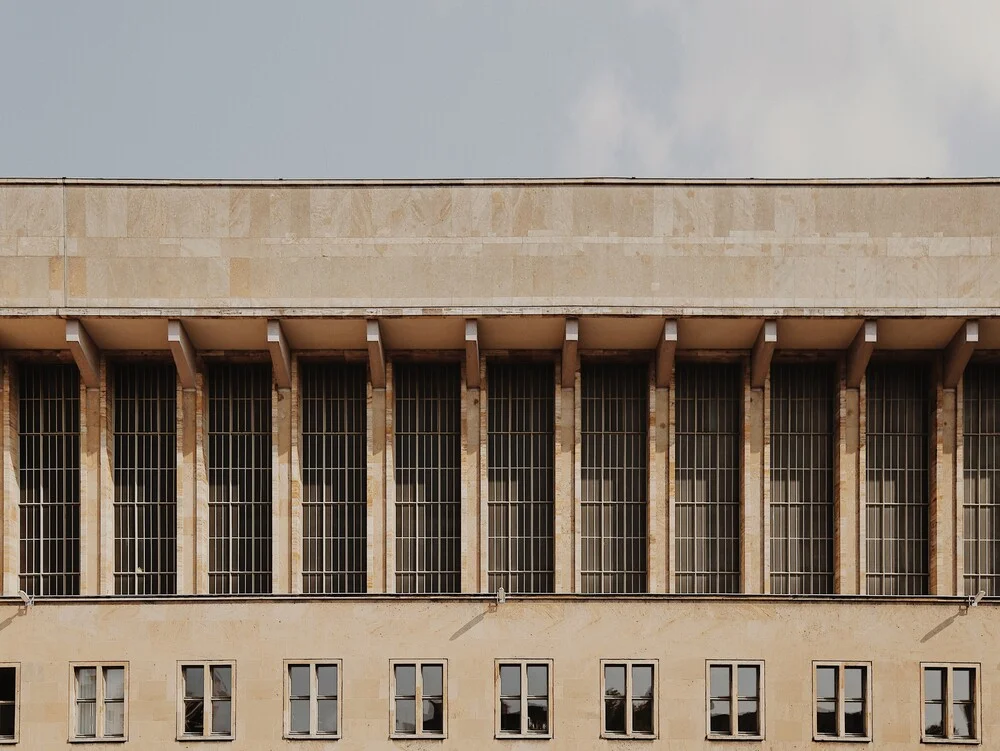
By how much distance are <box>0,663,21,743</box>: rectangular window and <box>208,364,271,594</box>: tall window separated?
4.74 metres

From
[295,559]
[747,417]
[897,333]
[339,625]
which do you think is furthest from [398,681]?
[897,333]

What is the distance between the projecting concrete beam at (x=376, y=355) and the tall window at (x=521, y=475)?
2673 mm

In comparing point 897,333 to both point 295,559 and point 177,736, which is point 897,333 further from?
point 177,736

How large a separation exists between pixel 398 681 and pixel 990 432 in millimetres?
15455

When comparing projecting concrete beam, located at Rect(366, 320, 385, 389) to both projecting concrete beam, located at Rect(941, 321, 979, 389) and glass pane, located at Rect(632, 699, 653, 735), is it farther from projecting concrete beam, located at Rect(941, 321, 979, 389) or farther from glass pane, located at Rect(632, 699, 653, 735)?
projecting concrete beam, located at Rect(941, 321, 979, 389)

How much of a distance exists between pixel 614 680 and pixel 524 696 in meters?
2.02

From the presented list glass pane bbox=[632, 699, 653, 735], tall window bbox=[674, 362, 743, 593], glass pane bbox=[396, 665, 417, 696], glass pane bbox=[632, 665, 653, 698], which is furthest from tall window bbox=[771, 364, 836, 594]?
glass pane bbox=[396, 665, 417, 696]

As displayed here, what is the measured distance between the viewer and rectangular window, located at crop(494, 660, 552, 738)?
25.4 m

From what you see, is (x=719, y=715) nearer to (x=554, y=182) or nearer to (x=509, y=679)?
(x=509, y=679)

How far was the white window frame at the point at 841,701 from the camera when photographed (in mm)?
25094

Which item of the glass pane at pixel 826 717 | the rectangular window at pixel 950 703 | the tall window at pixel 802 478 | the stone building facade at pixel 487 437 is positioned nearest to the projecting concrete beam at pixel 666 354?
the stone building facade at pixel 487 437

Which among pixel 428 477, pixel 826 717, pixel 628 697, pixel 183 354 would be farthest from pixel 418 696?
pixel 183 354

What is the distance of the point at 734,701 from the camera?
82.9 feet

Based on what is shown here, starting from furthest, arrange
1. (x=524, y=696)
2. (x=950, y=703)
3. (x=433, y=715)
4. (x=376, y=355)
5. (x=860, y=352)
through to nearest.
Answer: (x=376, y=355) → (x=860, y=352) → (x=433, y=715) → (x=524, y=696) → (x=950, y=703)
